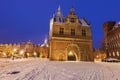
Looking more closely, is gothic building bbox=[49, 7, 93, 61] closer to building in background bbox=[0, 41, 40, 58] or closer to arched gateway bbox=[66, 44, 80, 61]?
arched gateway bbox=[66, 44, 80, 61]

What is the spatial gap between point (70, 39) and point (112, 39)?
26272 mm

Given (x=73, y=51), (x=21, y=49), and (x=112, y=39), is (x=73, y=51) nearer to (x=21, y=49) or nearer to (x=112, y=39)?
(x=112, y=39)

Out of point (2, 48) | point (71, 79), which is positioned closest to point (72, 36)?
point (71, 79)

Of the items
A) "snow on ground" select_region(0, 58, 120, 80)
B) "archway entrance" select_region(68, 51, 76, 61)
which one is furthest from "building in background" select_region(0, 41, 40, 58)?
"snow on ground" select_region(0, 58, 120, 80)

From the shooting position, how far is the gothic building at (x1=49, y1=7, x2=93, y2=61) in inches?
1583

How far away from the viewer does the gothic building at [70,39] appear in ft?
132

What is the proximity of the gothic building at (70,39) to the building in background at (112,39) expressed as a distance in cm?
1707

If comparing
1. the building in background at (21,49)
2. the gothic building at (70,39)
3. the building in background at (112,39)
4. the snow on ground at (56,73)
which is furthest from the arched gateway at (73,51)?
the building in background at (21,49)

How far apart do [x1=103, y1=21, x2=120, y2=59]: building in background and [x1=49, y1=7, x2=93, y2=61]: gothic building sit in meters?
17.1

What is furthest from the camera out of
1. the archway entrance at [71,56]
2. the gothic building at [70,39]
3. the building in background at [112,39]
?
the building in background at [112,39]

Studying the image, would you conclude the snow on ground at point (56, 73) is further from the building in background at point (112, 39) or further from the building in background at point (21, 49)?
the building in background at point (21, 49)

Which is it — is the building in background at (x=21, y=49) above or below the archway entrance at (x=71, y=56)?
above

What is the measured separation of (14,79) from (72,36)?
3282cm

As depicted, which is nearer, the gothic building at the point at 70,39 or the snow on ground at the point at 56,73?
the snow on ground at the point at 56,73
